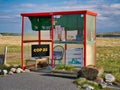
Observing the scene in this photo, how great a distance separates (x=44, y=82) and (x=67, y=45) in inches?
131

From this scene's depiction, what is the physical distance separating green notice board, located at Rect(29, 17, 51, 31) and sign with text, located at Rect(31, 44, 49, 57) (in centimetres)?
93

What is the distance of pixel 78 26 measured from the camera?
15.9 m

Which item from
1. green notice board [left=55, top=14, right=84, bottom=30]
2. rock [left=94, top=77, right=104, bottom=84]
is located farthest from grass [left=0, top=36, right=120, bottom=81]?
green notice board [left=55, top=14, right=84, bottom=30]

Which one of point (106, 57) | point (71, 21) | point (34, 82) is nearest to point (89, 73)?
point (34, 82)

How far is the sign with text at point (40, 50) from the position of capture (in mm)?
17297

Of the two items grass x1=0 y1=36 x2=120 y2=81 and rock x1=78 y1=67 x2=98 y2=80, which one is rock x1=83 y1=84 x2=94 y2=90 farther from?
grass x1=0 y1=36 x2=120 y2=81

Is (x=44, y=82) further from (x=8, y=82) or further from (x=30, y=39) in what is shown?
(x=30, y=39)

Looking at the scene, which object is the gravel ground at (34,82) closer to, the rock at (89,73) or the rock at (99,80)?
the rock at (89,73)

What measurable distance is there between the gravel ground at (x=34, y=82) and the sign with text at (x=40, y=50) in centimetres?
210

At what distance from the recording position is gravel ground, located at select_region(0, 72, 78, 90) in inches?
495

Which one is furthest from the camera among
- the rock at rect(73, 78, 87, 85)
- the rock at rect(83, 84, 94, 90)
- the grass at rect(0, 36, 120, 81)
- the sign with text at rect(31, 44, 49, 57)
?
the grass at rect(0, 36, 120, 81)

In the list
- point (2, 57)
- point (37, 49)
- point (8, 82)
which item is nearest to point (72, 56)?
point (37, 49)

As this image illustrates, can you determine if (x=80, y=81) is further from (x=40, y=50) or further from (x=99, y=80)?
(x=40, y=50)

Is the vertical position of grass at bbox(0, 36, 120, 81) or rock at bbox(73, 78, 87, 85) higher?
grass at bbox(0, 36, 120, 81)
